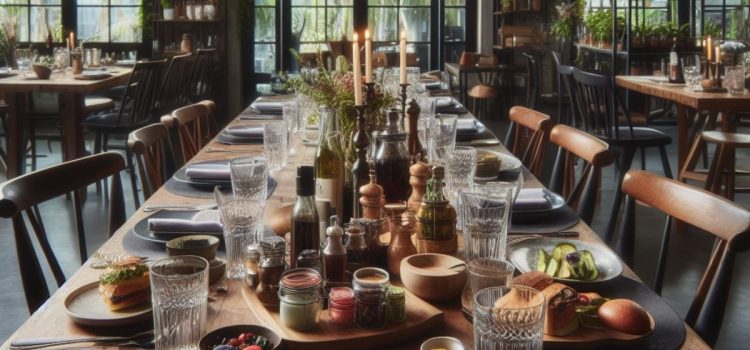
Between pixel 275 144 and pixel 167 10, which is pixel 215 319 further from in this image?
pixel 167 10

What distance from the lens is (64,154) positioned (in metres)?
5.71

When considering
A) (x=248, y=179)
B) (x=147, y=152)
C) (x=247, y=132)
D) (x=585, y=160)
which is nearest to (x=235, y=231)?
(x=248, y=179)

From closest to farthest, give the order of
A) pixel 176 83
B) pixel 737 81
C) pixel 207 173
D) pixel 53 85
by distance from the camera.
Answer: pixel 207 173 < pixel 737 81 < pixel 53 85 < pixel 176 83

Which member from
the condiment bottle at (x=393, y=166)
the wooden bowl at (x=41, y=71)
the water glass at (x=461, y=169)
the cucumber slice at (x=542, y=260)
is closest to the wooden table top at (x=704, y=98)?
the water glass at (x=461, y=169)

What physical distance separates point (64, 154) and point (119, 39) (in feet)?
11.8

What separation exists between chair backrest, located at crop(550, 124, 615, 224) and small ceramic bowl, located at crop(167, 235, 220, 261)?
1.16 meters

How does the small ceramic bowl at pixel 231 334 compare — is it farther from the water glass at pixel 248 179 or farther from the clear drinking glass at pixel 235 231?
the water glass at pixel 248 179

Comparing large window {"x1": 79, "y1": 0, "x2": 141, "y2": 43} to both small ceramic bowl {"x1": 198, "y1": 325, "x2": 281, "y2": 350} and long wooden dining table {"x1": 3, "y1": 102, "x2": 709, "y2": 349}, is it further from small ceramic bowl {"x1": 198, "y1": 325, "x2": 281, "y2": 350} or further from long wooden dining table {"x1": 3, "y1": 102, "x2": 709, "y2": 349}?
small ceramic bowl {"x1": 198, "y1": 325, "x2": 281, "y2": 350}

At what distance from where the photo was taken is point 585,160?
245 centimetres

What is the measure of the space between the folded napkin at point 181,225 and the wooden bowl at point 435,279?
19.7 inches

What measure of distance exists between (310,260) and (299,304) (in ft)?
0.49

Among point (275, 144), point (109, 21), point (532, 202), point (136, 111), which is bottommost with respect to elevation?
point (532, 202)

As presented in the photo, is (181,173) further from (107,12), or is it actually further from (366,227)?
(107,12)

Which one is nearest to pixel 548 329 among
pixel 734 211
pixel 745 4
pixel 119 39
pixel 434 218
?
pixel 434 218
